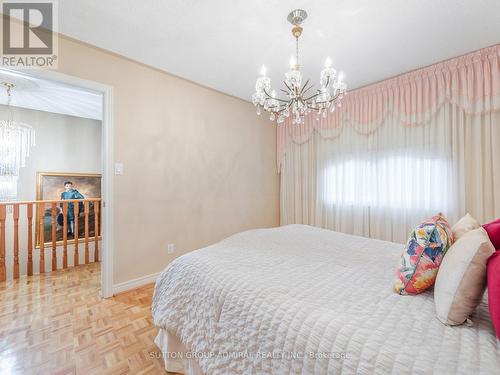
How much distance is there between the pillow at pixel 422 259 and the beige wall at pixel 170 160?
2.47 metres

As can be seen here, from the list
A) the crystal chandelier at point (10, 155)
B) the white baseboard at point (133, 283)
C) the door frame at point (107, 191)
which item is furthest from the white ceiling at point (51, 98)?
the white baseboard at point (133, 283)

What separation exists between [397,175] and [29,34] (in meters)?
4.06

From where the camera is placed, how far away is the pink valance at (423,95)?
2205 millimetres

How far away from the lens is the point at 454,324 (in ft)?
2.55

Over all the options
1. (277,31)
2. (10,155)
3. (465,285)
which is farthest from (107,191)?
(465,285)

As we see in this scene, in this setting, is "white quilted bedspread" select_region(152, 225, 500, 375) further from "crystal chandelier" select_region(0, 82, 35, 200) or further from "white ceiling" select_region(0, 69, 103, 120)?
"crystal chandelier" select_region(0, 82, 35, 200)

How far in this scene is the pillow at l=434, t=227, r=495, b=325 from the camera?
0.78 m

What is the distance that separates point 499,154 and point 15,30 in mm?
4538

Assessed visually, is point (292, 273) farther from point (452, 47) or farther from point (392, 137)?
Result: point (452, 47)

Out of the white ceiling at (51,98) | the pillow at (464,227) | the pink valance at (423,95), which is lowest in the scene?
the pillow at (464,227)

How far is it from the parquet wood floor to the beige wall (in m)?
0.45

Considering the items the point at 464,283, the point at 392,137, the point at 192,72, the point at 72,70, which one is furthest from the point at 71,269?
the point at 392,137

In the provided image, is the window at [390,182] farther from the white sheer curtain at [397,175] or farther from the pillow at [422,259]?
the pillow at [422,259]

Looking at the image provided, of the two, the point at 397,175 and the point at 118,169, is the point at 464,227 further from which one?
the point at 118,169
